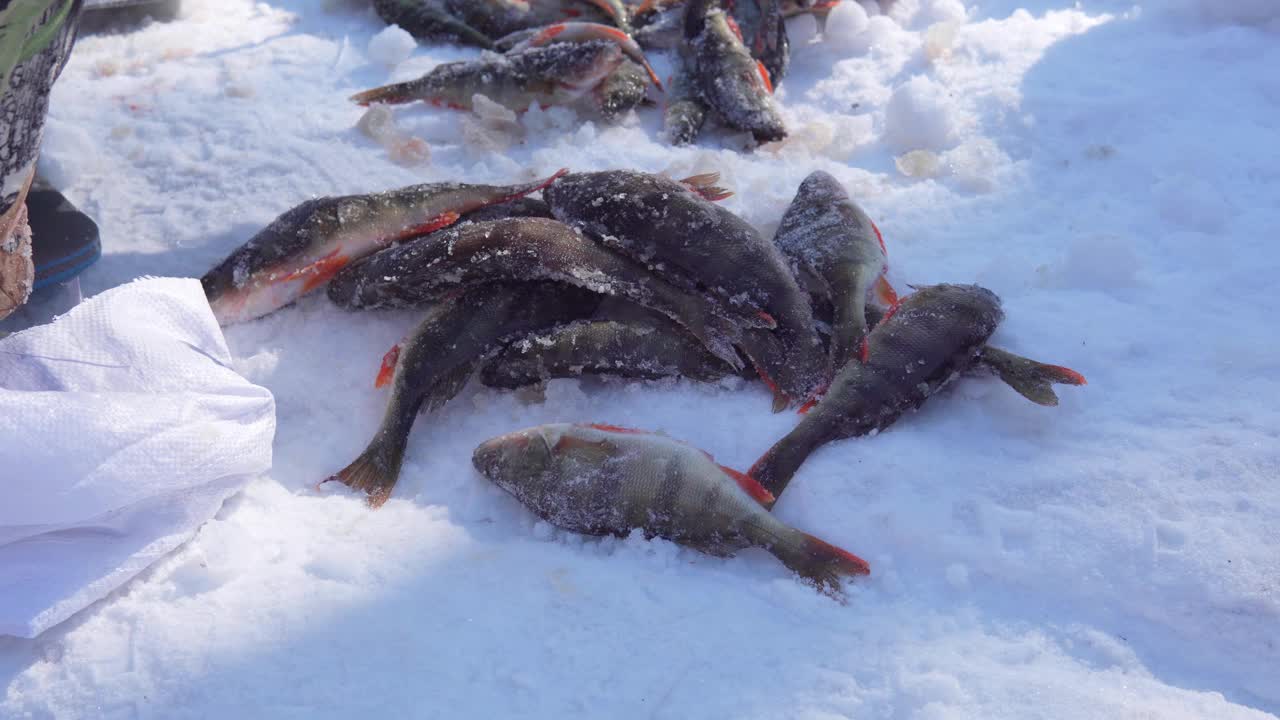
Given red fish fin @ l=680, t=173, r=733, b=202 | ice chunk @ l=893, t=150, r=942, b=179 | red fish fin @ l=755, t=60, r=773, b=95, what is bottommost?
ice chunk @ l=893, t=150, r=942, b=179

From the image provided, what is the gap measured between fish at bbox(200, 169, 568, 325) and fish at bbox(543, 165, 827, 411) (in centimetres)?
34

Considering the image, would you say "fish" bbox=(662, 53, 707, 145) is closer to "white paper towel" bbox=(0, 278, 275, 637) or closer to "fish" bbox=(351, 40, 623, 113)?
"fish" bbox=(351, 40, 623, 113)

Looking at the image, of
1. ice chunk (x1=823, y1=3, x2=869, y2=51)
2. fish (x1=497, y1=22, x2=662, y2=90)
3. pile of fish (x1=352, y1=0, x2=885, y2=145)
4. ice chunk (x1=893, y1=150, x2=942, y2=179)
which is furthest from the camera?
ice chunk (x1=823, y1=3, x2=869, y2=51)

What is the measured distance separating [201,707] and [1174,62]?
5103mm

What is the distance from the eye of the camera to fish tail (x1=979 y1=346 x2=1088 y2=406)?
266 centimetres

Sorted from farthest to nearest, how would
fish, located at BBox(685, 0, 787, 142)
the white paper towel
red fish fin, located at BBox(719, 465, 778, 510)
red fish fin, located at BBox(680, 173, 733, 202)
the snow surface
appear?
fish, located at BBox(685, 0, 787, 142) < red fish fin, located at BBox(680, 173, 733, 202) < red fish fin, located at BBox(719, 465, 778, 510) < the white paper towel < the snow surface

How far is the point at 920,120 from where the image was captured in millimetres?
4129

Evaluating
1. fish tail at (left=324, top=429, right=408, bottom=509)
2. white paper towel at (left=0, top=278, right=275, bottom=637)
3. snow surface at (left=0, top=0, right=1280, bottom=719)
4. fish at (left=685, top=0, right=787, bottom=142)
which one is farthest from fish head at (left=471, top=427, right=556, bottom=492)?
fish at (left=685, top=0, right=787, bottom=142)

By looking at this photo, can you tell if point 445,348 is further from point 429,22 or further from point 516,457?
point 429,22

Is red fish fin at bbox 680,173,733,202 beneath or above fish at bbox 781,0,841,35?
beneath

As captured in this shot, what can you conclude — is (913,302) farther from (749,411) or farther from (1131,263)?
(1131,263)

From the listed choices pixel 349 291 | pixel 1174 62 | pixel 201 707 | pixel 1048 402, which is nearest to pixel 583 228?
pixel 349 291

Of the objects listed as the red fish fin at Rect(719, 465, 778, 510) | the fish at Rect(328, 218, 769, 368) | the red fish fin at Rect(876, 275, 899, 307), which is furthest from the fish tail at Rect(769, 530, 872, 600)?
the red fish fin at Rect(876, 275, 899, 307)

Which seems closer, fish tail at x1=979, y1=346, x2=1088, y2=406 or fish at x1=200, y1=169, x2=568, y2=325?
fish tail at x1=979, y1=346, x2=1088, y2=406
